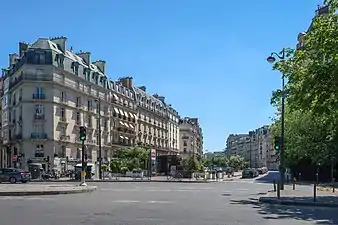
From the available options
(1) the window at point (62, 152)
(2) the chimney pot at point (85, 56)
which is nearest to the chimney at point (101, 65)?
(2) the chimney pot at point (85, 56)

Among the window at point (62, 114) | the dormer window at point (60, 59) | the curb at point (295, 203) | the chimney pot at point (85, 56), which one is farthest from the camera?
the chimney pot at point (85, 56)

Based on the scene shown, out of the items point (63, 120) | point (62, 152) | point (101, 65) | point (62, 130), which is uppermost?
point (101, 65)

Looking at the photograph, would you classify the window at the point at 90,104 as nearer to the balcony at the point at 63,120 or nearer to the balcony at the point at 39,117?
the balcony at the point at 63,120

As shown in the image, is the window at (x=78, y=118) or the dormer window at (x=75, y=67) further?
the window at (x=78, y=118)

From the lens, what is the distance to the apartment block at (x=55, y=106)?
77188 mm

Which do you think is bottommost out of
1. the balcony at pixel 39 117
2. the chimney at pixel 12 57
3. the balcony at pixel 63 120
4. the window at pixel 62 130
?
the window at pixel 62 130

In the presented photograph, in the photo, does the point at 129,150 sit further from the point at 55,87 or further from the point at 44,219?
the point at 44,219

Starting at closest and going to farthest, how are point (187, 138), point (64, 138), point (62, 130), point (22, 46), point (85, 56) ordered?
point (64, 138) < point (62, 130) < point (22, 46) < point (85, 56) < point (187, 138)

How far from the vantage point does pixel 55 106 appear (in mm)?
78562

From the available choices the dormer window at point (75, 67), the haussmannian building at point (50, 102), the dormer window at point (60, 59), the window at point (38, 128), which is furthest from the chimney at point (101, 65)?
the window at point (38, 128)

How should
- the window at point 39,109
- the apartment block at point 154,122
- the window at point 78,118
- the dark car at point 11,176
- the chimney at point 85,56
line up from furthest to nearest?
the apartment block at point 154,122 < the chimney at point 85,56 < the window at point 78,118 < the window at point 39,109 < the dark car at point 11,176

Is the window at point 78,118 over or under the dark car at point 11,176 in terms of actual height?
over

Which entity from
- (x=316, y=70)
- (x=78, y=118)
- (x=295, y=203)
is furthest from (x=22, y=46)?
(x=295, y=203)

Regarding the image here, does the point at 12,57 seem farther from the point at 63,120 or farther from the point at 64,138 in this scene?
the point at 64,138
